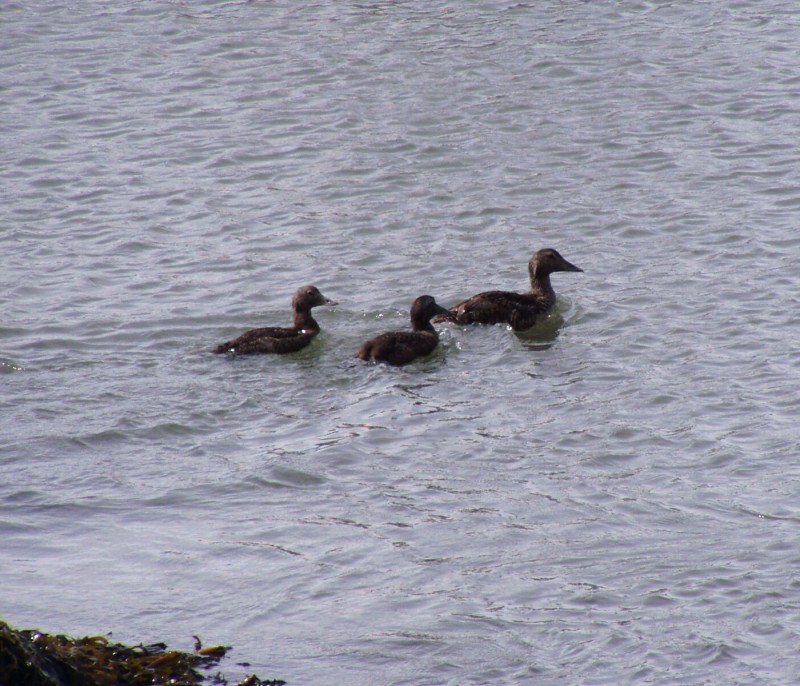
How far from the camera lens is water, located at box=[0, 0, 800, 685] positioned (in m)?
6.80

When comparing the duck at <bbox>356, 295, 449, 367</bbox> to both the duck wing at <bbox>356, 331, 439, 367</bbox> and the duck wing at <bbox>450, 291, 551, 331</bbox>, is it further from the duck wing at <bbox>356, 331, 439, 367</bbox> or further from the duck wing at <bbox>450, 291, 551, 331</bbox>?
the duck wing at <bbox>450, 291, 551, 331</bbox>

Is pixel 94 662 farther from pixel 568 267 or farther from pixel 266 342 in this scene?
pixel 568 267

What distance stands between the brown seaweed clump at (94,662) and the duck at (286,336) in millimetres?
4784


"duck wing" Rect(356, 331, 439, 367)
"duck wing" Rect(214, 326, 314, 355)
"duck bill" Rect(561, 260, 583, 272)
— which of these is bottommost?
"duck wing" Rect(356, 331, 439, 367)

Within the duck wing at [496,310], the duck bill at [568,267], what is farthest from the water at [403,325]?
the duck bill at [568,267]

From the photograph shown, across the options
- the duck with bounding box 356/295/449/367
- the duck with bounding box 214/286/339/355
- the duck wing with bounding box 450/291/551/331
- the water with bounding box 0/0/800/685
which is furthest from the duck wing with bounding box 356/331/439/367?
the duck wing with bounding box 450/291/551/331

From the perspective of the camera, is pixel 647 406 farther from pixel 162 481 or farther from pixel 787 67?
pixel 787 67

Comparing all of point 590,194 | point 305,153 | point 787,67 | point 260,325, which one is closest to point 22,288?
point 260,325

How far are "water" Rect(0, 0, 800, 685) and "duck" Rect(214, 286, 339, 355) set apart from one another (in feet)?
0.71

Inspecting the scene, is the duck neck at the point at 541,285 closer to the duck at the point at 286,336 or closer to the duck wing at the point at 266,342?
the duck at the point at 286,336

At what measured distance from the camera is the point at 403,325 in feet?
37.8

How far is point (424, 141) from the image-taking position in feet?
52.2

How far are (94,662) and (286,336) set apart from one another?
530 cm

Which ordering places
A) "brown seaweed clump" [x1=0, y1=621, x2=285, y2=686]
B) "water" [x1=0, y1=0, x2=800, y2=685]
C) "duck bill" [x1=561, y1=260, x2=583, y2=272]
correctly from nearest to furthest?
"brown seaweed clump" [x1=0, y1=621, x2=285, y2=686], "water" [x1=0, y1=0, x2=800, y2=685], "duck bill" [x1=561, y1=260, x2=583, y2=272]
